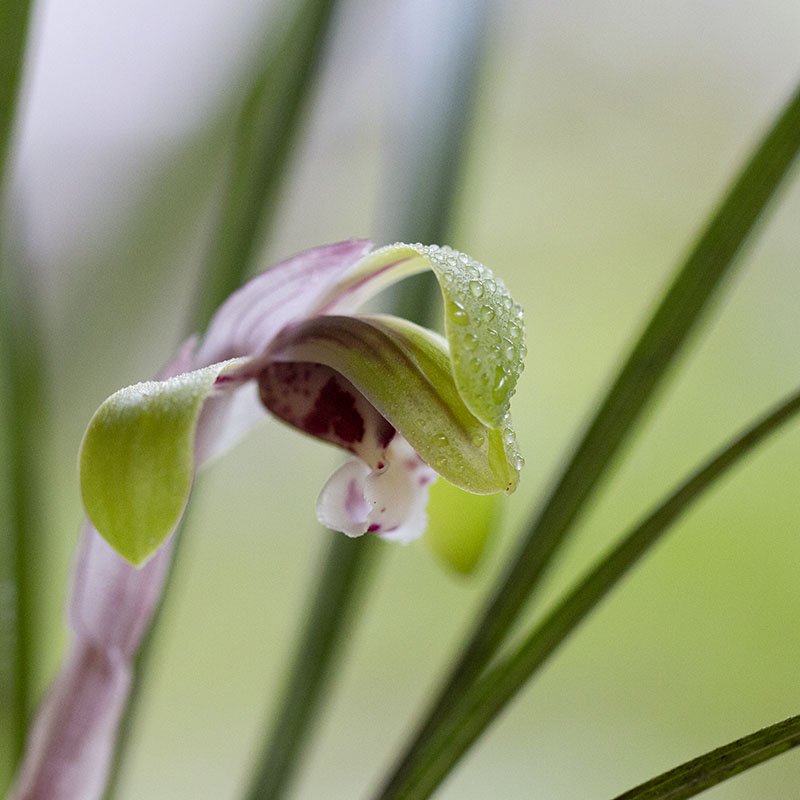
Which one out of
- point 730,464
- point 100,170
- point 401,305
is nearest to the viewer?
point 730,464

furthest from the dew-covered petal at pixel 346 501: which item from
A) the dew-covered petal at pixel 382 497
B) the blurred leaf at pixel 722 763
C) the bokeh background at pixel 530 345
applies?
the bokeh background at pixel 530 345

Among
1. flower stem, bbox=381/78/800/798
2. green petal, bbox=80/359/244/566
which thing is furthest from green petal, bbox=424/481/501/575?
green petal, bbox=80/359/244/566

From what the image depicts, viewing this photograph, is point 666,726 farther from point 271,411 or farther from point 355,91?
point 271,411

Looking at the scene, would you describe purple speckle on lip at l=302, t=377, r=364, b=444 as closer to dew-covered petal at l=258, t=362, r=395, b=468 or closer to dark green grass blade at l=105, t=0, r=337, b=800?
dew-covered petal at l=258, t=362, r=395, b=468

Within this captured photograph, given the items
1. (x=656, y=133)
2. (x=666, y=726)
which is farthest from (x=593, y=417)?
(x=656, y=133)

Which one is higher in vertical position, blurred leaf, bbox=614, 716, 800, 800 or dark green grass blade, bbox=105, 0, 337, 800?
blurred leaf, bbox=614, 716, 800, 800
